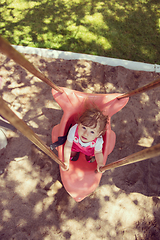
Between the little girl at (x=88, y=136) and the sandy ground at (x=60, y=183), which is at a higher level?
the little girl at (x=88, y=136)

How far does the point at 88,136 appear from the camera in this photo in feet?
4.53

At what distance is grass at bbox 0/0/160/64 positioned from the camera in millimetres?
2666

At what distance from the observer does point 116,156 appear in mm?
2033

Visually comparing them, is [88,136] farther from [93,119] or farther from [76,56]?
[76,56]

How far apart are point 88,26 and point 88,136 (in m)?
2.31

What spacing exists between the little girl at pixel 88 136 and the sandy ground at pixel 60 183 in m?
0.46

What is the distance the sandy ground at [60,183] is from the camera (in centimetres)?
171

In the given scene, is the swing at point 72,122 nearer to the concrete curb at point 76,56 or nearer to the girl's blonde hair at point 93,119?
the girl's blonde hair at point 93,119

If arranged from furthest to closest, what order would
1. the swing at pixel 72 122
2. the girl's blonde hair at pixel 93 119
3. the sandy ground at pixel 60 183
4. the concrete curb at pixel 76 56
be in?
the concrete curb at pixel 76 56 → the sandy ground at pixel 60 183 → the swing at pixel 72 122 → the girl's blonde hair at pixel 93 119

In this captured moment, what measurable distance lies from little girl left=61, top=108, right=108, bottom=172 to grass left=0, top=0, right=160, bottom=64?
1645 millimetres

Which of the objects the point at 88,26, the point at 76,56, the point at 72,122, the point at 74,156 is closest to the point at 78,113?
the point at 72,122

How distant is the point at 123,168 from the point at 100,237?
0.79m

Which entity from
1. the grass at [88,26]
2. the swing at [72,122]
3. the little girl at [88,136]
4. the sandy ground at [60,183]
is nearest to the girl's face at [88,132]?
the little girl at [88,136]

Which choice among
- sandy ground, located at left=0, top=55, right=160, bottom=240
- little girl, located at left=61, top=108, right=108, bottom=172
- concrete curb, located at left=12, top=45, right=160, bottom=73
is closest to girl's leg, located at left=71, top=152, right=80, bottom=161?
little girl, located at left=61, top=108, right=108, bottom=172
